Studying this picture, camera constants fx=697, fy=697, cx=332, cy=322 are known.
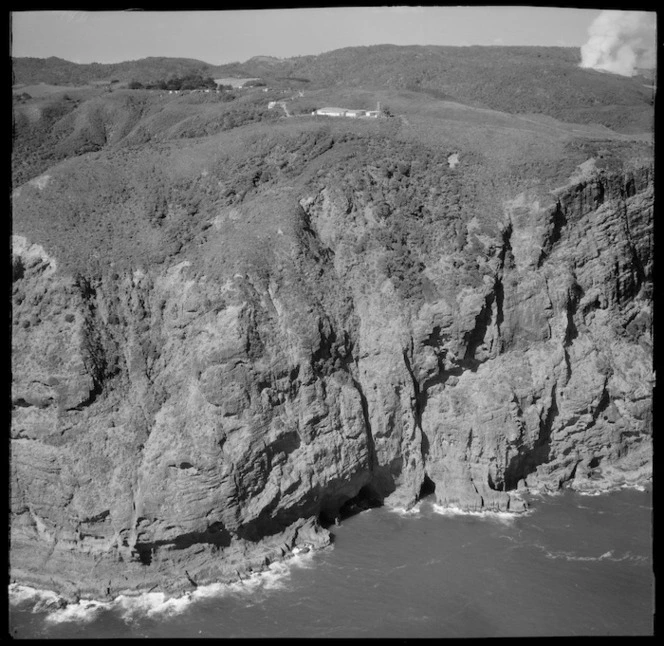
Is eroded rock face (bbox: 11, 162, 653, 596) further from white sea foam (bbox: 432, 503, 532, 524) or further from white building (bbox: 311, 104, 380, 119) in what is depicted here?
white building (bbox: 311, 104, 380, 119)

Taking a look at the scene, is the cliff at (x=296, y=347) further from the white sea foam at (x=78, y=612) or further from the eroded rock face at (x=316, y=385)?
the white sea foam at (x=78, y=612)

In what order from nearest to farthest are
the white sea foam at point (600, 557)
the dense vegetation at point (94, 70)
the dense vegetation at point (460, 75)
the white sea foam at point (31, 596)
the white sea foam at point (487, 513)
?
the white sea foam at point (31, 596) → the white sea foam at point (600, 557) → the white sea foam at point (487, 513) → the dense vegetation at point (94, 70) → the dense vegetation at point (460, 75)

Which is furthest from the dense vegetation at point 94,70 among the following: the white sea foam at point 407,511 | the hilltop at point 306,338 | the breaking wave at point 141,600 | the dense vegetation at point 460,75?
the white sea foam at point 407,511

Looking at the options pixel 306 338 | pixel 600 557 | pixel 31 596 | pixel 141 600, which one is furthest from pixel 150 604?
pixel 600 557

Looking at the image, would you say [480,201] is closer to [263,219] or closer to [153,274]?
[263,219]

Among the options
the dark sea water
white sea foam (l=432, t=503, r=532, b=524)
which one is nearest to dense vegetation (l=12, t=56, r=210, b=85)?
the dark sea water

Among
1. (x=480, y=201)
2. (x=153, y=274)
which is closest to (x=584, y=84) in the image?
(x=480, y=201)
